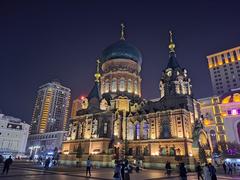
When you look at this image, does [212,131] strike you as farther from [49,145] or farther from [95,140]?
[49,145]

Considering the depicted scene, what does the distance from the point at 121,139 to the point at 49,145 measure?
70.6 meters

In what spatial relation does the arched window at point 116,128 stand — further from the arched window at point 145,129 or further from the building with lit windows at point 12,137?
the building with lit windows at point 12,137

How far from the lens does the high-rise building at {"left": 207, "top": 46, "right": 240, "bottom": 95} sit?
9569cm

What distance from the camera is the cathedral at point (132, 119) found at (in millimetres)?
35000

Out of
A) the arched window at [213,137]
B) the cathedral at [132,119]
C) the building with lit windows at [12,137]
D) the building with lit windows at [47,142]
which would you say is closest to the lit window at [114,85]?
the cathedral at [132,119]

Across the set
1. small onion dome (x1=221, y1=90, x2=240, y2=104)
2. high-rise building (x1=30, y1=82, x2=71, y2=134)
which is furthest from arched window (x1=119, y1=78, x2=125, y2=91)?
high-rise building (x1=30, y1=82, x2=71, y2=134)

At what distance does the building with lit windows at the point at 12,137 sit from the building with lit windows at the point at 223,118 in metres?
74.7

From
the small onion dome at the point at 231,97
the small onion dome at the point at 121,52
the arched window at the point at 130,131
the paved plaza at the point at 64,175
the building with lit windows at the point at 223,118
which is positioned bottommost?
the paved plaza at the point at 64,175

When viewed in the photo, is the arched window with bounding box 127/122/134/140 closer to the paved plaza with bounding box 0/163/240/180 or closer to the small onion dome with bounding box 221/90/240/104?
the paved plaza with bounding box 0/163/240/180

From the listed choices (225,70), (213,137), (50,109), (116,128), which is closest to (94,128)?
(116,128)

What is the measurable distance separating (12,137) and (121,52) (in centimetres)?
6269

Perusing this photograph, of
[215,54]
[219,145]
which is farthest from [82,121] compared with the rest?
[215,54]

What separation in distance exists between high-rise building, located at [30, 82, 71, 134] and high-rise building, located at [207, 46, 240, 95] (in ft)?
339

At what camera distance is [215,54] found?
4215 inches
